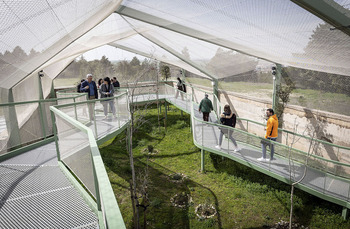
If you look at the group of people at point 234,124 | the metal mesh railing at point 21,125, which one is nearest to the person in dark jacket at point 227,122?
the group of people at point 234,124

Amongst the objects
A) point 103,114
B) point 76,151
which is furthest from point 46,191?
point 103,114

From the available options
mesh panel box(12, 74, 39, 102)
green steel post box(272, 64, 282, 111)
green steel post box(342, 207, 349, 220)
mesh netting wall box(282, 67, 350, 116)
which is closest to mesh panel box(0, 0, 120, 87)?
mesh panel box(12, 74, 39, 102)

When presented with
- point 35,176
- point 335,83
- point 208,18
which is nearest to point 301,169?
point 335,83

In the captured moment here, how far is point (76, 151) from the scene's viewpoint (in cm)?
371

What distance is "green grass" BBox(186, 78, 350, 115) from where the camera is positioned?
8.99m

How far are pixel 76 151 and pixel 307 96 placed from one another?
396 inches

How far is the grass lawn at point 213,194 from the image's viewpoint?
7.41 meters

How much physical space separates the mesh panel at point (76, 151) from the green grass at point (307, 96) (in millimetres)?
9221

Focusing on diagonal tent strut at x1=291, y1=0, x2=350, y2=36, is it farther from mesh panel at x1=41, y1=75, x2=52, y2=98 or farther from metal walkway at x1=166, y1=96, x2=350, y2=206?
mesh panel at x1=41, y1=75, x2=52, y2=98

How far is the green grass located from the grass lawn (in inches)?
142

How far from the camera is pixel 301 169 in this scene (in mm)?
7434

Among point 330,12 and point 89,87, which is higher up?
point 330,12

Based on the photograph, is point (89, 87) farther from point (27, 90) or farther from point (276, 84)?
point (276, 84)

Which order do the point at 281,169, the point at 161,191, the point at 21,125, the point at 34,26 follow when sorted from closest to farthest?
the point at 34,26
the point at 21,125
the point at 281,169
the point at 161,191
